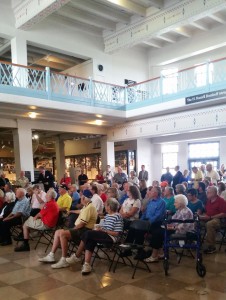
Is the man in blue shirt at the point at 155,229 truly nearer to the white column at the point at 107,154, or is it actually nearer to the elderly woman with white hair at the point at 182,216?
the elderly woman with white hair at the point at 182,216

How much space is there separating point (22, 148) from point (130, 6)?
21.2 feet

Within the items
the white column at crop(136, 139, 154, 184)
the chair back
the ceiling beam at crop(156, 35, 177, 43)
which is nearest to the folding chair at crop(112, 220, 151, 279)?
the chair back

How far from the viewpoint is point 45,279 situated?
165 inches

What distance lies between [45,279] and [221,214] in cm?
304

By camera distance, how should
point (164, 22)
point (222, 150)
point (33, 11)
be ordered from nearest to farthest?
point (33, 11) → point (164, 22) → point (222, 150)

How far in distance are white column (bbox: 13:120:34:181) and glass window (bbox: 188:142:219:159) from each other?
767 centimetres

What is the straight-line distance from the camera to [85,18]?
12023 millimetres

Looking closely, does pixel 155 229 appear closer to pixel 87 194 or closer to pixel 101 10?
pixel 87 194

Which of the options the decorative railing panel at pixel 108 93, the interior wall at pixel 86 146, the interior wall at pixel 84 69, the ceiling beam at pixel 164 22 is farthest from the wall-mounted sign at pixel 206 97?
the interior wall at pixel 86 146

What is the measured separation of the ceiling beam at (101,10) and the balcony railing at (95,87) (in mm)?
2518

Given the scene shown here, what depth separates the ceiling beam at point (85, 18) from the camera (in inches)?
448

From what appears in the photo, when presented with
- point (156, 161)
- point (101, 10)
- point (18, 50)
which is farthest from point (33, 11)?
point (156, 161)

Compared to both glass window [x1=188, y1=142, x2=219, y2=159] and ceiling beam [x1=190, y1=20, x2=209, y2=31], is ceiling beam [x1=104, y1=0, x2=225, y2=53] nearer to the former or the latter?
ceiling beam [x1=190, y1=20, x2=209, y2=31]

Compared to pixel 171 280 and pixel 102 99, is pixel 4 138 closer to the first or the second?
pixel 102 99
